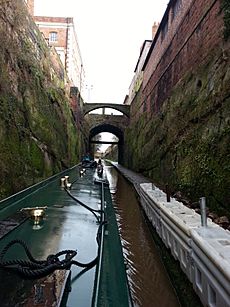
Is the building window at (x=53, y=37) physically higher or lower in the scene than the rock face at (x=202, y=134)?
higher

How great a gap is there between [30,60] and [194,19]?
5.95 metres

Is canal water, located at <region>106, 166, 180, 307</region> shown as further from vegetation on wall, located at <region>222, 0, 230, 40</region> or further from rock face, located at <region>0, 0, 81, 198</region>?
vegetation on wall, located at <region>222, 0, 230, 40</region>

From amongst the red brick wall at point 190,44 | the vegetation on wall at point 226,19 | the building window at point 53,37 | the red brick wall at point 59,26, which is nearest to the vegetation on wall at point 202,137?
the vegetation on wall at point 226,19

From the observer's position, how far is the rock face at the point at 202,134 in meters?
5.46

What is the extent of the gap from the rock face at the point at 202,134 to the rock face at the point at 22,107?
4.00 m

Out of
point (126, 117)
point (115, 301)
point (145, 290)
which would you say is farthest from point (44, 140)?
point (126, 117)

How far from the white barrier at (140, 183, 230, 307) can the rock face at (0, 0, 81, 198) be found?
3.40 metres

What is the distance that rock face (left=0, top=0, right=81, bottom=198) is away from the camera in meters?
6.42

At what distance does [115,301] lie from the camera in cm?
224

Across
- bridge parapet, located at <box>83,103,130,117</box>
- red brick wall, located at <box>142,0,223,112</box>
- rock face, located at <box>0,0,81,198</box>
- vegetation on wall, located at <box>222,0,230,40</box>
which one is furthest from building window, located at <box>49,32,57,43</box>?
vegetation on wall, located at <box>222,0,230,40</box>

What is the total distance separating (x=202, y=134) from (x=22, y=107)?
503 centimetres

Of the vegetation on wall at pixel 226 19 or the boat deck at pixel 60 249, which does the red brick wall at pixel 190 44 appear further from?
the boat deck at pixel 60 249

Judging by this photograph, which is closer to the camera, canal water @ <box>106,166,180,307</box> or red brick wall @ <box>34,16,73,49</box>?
canal water @ <box>106,166,180,307</box>

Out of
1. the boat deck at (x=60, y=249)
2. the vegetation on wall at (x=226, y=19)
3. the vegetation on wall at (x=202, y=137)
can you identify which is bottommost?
the boat deck at (x=60, y=249)
